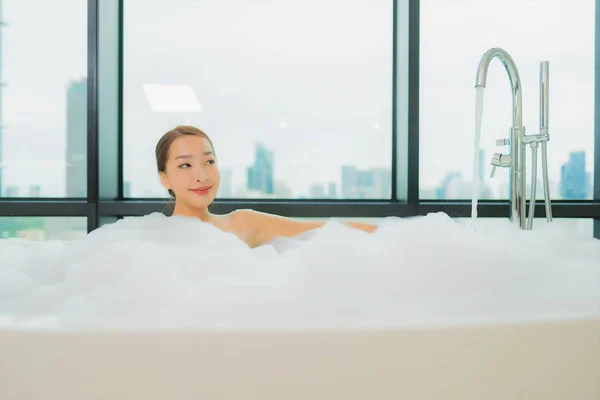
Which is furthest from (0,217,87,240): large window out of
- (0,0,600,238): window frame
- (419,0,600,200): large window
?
(419,0,600,200): large window

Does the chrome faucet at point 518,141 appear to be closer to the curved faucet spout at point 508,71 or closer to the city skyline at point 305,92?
the curved faucet spout at point 508,71

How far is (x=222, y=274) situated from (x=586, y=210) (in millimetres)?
1959

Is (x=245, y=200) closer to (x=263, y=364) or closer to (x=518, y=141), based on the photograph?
(x=518, y=141)

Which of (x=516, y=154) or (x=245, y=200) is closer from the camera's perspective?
(x=516, y=154)

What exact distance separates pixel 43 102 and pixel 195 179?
1379 millimetres

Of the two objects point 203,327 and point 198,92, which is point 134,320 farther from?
point 198,92

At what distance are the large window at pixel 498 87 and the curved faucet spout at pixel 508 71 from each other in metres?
0.98

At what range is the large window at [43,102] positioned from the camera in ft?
7.97

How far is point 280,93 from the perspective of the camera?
2.48 meters

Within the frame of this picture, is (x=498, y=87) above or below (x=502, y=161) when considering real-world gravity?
above

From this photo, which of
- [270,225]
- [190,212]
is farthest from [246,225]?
[190,212]

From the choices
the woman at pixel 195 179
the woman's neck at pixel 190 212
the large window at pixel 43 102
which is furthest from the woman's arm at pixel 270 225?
the large window at pixel 43 102

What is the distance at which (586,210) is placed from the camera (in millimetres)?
2258

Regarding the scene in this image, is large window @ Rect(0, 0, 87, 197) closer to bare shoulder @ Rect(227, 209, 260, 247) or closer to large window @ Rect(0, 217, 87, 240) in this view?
large window @ Rect(0, 217, 87, 240)
